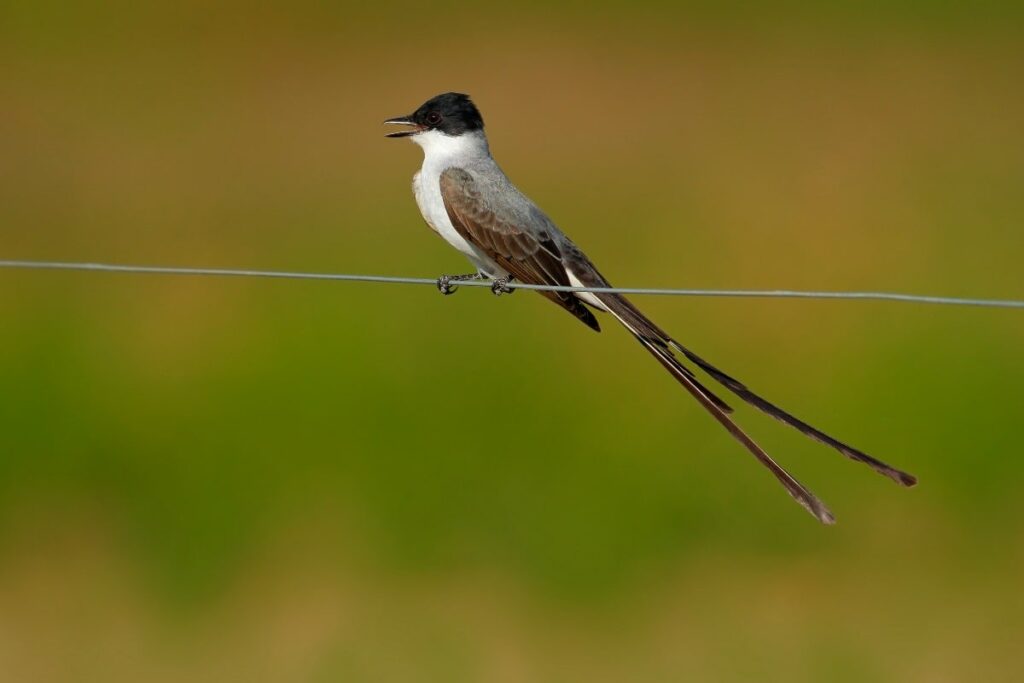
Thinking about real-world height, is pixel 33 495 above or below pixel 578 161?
A: below

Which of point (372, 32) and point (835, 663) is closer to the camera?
point (835, 663)

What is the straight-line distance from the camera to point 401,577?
301 inches

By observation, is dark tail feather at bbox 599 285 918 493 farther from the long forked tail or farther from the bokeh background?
the bokeh background

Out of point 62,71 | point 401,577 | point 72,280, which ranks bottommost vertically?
point 401,577

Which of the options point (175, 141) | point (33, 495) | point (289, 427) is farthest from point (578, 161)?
point (33, 495)

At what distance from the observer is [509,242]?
5668 millimetres

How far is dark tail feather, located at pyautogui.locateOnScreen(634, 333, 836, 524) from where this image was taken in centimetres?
454

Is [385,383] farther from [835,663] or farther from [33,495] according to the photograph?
[835,663]

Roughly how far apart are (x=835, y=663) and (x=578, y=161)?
19.3ft

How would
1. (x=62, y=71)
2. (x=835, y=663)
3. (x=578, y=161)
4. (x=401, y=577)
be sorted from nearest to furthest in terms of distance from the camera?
(x=835, y=663), (x=401, y=577), (x=578, y=161), (x=62, y=71)

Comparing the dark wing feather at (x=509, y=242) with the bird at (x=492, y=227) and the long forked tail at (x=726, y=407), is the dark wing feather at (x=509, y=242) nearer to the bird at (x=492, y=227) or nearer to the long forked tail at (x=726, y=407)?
the bird at (x=492, y=227)

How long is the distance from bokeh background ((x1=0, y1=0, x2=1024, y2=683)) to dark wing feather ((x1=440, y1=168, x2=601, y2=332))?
2113 mm

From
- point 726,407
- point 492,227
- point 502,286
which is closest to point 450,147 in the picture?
point 492,227

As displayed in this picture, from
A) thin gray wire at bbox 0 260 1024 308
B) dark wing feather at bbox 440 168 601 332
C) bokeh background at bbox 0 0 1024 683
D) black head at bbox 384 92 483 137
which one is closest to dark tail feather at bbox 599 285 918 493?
thin gray wire at bbox 0 260 1024 308
